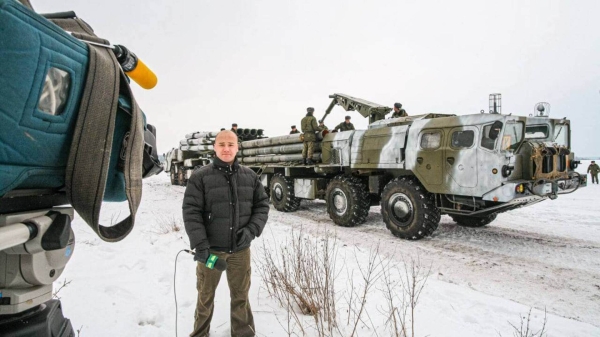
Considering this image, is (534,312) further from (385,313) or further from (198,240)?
(198,240)

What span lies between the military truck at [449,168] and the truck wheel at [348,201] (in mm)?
23

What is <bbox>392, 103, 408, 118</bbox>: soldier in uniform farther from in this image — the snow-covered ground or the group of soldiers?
the snow-covered ground

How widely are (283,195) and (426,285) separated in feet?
23.1

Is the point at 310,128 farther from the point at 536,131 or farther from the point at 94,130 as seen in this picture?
the point at 94,130

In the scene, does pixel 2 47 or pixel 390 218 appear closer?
pixel 2 47

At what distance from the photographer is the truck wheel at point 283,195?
1084 cm

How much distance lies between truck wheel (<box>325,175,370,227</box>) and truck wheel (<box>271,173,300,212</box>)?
7.13 ft

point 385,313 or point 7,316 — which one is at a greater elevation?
point 7,316

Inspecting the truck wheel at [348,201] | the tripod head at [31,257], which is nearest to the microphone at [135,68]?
the tripod head at [31,257]

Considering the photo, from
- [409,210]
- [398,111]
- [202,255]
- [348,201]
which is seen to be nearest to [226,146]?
[202,255]

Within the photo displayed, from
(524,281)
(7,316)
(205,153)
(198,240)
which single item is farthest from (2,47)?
(205,153)

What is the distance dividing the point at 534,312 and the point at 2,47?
4575 millimetres

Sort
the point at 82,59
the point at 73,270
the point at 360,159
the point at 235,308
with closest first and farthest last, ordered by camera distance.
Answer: the point at 82,59 < the point at 235,308 < the point at 73,270 < the point at 360,159

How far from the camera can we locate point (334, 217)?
869cm
